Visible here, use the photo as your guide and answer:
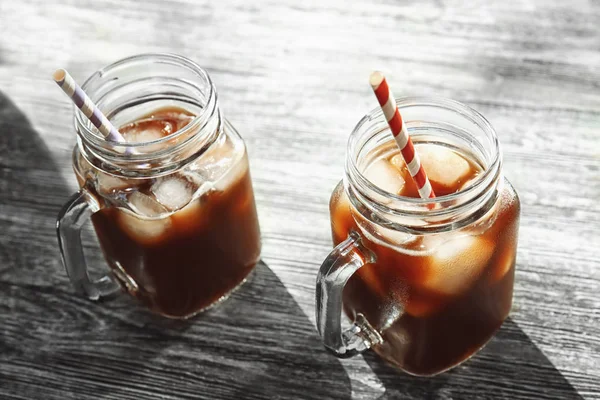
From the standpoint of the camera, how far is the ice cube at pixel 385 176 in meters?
0.88

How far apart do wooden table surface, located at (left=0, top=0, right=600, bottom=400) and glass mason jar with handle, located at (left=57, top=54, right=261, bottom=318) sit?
7 cm

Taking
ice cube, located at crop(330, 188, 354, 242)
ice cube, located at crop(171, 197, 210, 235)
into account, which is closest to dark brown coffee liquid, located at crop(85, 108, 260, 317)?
ice cube, located at crop(171, 197, 210, 235)

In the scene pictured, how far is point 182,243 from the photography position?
96cm

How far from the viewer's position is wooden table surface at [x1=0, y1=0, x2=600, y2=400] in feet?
3.27

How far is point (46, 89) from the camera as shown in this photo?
54.1 inches

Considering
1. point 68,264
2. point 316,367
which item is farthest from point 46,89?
point 316,367

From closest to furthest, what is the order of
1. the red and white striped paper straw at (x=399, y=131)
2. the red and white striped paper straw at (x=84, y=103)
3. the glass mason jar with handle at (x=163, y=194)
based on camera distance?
the red and white striped paper straw at (x=399, y=131), the red and white striped paper straw at (x=84, y=103), the glass mason jar with handle at (x=163, y=194)

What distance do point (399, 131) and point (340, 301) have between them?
8.7 inches

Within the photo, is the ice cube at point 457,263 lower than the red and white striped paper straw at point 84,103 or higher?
lower

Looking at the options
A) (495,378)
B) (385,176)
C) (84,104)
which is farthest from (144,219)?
(495,378)

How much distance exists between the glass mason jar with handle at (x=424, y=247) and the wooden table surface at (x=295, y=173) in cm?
6

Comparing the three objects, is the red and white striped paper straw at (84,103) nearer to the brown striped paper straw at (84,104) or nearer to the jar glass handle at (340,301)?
the brown striped paper straw at (84,104)

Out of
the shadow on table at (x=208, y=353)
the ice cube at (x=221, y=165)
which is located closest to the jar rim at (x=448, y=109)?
the ice cube at (x=221, y=165)

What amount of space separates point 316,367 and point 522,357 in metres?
0.25
